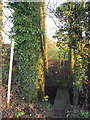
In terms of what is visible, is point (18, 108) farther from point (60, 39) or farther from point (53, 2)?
point (53, 2)

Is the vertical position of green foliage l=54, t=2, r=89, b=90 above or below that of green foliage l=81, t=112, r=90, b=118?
above

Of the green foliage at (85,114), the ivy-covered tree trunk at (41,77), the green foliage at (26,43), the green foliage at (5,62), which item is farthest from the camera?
the ivy-covered tree trunk at (41,77)

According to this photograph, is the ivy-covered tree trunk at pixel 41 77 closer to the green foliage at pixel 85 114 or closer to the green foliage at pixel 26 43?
the green foliage at pixel 26 43

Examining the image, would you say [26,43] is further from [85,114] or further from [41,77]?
[85,114]

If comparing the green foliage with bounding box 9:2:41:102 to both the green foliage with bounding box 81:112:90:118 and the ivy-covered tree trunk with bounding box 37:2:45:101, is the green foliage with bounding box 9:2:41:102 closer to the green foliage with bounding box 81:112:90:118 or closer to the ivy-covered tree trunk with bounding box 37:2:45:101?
the ivy-covered tree trunk with bounding box 37:2:45:101

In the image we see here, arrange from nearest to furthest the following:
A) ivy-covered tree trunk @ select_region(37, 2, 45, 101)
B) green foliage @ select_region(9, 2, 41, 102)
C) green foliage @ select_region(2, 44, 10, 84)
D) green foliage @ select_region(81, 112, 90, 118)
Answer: green foliage @ select_region(81, 112, 90, 118), green foliage @ select_region(9, 2, 41, 102), green foliage @ select_region(2, 44, 10, 84), ivy-covered tree trunk @ select_region(37, 2, 45, 101)

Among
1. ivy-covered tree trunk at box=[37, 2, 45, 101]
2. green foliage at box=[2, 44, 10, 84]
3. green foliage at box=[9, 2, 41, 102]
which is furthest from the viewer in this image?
ivy-covered tree trunk at box=[37, 2, 45, 101]

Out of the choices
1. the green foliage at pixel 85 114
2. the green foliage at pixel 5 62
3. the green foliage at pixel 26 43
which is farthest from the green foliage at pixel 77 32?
the green foliage at pixel 5 62

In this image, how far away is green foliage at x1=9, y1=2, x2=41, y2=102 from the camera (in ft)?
9.67

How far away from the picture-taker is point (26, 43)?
3.02 m

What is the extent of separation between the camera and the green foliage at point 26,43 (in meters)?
2.95

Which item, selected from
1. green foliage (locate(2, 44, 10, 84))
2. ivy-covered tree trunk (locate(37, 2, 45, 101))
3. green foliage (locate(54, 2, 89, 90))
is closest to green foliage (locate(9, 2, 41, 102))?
ivy-covered tree trunk (locate(37, 2, 45, 101))

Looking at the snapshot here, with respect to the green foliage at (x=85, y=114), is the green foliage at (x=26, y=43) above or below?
Result: above

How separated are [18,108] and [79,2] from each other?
3170mm
